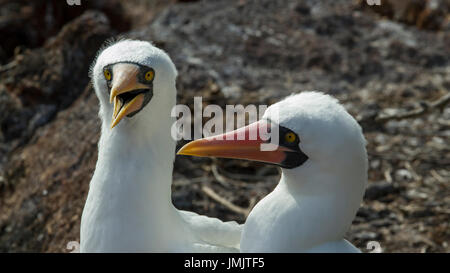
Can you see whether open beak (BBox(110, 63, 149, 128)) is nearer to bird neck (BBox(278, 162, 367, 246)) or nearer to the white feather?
the white feather

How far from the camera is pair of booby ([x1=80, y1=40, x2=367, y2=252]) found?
3137mm

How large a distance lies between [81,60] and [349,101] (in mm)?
2430

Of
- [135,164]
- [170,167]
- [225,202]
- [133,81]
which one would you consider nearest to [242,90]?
[225,202]

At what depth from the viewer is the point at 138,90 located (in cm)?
334

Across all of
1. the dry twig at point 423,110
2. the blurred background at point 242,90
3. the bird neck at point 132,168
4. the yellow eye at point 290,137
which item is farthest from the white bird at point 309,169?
the dry twig at point 423,110

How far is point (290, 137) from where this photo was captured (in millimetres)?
3191

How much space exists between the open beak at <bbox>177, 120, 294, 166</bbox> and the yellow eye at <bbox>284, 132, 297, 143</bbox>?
4 cm

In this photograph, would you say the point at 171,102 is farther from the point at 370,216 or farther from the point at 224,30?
the point at 224,30

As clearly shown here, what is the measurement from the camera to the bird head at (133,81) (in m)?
3.25

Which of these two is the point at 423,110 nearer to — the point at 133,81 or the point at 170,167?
the point at 170,167

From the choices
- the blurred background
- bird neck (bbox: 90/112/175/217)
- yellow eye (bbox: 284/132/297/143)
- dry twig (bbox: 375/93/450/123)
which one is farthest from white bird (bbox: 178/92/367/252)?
dry twig (bbox: 375/93/450/123)

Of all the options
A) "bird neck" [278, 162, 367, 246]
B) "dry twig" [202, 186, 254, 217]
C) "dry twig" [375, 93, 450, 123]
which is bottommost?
"dry twig" [202, 186, 254, 217]
